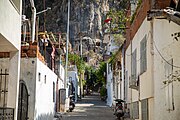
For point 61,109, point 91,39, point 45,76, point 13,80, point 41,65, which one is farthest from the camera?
point 91,39

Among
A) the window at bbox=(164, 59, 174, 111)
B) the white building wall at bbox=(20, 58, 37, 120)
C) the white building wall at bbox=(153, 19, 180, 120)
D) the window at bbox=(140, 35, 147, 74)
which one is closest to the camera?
the white building wall at bbox=(153, 19, 180, 120)

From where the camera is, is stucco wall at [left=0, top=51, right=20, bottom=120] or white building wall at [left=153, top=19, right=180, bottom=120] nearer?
stucco wall at [left=0, top=51, right=20, bottom=120]

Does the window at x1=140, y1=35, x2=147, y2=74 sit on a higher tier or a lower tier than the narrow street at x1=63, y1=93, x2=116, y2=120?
higher

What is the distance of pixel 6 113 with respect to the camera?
33.4 feet

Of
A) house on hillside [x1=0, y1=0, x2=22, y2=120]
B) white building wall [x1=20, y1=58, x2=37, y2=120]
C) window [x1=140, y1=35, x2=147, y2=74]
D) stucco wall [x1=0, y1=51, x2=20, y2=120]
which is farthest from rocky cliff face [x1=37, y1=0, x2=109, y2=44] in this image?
stucco wall [x1=0, y1=51, x2=20, y2=120]

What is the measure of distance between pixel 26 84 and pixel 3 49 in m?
4.40

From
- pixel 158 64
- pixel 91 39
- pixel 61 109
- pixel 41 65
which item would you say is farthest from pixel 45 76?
pixel 91 39

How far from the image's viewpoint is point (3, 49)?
1096cm

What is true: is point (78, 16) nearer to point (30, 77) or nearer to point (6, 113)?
point (30, 77)

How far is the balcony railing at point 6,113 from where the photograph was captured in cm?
1013

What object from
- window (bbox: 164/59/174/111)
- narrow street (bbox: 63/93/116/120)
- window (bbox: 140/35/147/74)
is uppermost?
window (bbox: 140/35/147/74)

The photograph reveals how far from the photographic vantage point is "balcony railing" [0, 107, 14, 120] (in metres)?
10.1

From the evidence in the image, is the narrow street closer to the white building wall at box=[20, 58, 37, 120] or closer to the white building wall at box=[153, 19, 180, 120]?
the white building wall at box=[20, 58, 37, 120]

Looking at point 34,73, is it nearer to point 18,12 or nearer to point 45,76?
point 45,76
